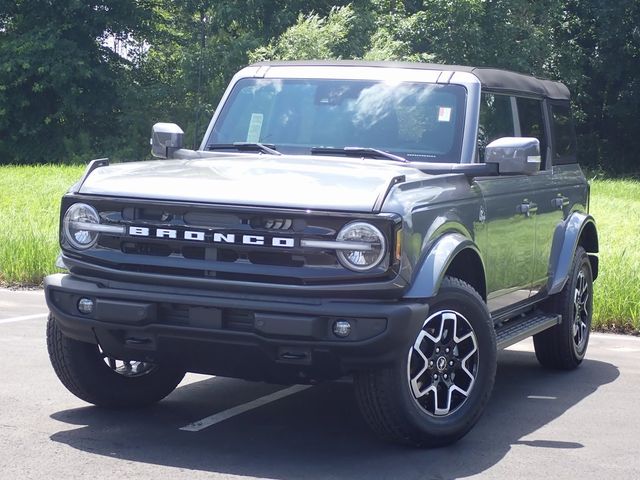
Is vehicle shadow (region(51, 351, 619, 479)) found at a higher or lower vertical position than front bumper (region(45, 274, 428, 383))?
lower

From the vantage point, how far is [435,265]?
19.1 ft

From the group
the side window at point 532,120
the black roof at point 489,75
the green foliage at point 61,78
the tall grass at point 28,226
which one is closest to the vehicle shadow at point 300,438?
the side window at point 532,120

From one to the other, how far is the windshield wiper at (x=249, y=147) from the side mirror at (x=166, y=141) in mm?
235

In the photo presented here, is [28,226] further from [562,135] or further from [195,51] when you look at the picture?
[195,51]

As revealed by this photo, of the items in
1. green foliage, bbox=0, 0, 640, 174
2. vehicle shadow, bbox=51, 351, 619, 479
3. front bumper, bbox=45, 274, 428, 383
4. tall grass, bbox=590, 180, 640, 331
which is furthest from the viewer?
green foliage, bbox=0, 0, 640, 174

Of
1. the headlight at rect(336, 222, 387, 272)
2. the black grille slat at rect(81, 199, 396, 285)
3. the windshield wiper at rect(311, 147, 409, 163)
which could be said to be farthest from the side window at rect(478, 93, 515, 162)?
the black grille slat at rect(81, 199, 396, 285)

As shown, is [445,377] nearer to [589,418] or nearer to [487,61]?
[589,418]

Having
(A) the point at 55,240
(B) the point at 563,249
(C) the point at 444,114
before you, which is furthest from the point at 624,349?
(A) the point at 55,240

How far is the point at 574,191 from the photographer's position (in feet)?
A: 28.4

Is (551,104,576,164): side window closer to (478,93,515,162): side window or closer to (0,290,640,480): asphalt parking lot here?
(478,93,515,162): side window

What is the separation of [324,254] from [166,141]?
7.47 feet

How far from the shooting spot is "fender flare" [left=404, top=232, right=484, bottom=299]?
569 cm

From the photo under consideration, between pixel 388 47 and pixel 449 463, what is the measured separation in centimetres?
3534

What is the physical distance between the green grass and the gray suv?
10.6 ft
